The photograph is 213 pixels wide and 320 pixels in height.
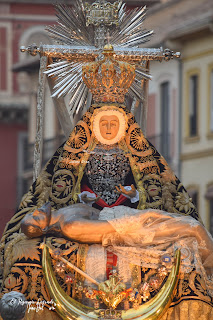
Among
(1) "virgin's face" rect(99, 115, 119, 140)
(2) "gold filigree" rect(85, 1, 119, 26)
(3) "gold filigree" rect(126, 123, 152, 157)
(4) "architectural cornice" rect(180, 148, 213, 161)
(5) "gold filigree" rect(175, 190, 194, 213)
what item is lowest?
→ (4) "architectural cornice" rect(180, 148, 213, 161)

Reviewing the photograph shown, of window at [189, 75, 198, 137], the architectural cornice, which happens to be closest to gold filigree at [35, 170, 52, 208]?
the architectural cornice

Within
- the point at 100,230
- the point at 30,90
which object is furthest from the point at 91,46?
the point at 30,90

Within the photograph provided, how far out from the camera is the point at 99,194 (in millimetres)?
15938

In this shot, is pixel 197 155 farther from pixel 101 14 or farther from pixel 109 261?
pixel 109 261

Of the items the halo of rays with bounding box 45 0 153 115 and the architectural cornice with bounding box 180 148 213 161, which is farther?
the architectural cornice with bounding box 180 148 213 161

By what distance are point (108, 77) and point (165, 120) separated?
70.5 ft

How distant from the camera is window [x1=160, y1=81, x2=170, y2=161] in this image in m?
37.0

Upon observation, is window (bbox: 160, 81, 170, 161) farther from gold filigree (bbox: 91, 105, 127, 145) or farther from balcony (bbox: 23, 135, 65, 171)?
gold filigree (bbox: 91, 105, 127, 145)

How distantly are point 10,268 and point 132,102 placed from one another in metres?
3.69

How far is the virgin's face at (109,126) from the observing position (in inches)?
631

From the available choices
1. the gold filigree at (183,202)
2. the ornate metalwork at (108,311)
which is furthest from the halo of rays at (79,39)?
the ornate metalwork at (108,311)

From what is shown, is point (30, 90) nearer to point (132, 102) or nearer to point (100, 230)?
point (132, 102)

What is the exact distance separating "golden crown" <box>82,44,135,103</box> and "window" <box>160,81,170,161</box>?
20.6m

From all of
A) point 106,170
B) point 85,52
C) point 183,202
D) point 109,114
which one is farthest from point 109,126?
point 85,52
